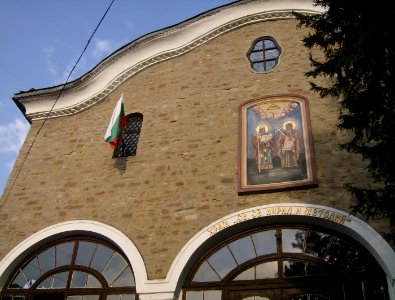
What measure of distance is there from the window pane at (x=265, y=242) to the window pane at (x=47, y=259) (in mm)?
3827

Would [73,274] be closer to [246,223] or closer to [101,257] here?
[101,257]

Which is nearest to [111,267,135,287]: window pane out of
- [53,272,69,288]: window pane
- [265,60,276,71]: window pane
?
[53,272,69,288]: window pane

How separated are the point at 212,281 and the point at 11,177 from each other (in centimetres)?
503

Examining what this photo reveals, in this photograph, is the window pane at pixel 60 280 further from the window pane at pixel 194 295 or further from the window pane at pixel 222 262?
the window pane at pixel 222 262

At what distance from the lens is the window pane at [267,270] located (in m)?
7.11

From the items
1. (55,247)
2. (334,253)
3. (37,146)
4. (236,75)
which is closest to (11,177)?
(37,146)

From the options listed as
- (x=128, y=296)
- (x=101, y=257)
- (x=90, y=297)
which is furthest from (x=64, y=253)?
(x=128, y=296)

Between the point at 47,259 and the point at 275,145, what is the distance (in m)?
4.80

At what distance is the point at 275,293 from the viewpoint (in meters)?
6.88

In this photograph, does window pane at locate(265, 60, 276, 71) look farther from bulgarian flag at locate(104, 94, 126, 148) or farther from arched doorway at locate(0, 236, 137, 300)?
arched doorway at locate(0, 236, 137, 300)

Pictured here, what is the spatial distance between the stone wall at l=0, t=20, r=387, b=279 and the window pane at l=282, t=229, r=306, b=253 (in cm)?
52

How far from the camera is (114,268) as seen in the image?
7930 millimetres

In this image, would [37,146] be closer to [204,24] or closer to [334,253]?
[204,24]

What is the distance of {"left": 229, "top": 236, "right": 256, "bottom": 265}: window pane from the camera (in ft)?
24.3
